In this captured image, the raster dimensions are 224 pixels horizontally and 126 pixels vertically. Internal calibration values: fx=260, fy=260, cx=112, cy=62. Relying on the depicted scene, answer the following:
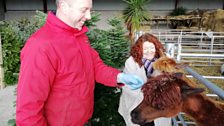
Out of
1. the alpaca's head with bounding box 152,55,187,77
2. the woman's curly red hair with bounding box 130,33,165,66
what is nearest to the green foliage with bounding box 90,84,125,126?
the woman's curly red hair with bounding box 130,33,165,66

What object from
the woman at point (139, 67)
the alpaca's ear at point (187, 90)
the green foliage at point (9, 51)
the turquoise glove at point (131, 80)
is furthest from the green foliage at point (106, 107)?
the green foliage at point (9, 51)

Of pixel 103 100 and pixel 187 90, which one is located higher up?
pixel 187 90

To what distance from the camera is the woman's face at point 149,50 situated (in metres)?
1.98

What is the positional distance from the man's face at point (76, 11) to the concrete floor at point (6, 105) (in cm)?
240

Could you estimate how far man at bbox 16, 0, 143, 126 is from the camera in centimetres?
103

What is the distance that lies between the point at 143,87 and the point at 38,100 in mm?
468

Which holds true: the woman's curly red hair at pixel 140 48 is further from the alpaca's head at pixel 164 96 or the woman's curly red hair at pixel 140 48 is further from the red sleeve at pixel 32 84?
the red sleeve at pixel 32 84

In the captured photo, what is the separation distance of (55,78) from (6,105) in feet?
10.8

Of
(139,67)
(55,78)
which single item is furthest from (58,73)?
(139,67)

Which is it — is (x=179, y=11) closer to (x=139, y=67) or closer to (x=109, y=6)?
(x=109, y=6)

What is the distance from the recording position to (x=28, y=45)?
104 cm

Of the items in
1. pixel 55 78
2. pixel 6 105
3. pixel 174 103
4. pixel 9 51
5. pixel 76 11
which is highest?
pixel 76 11

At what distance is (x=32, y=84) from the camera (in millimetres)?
1028

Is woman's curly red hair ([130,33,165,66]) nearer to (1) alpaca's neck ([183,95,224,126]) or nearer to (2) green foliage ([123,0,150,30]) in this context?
(1) alpaca's neck ([183,95,224,126])
